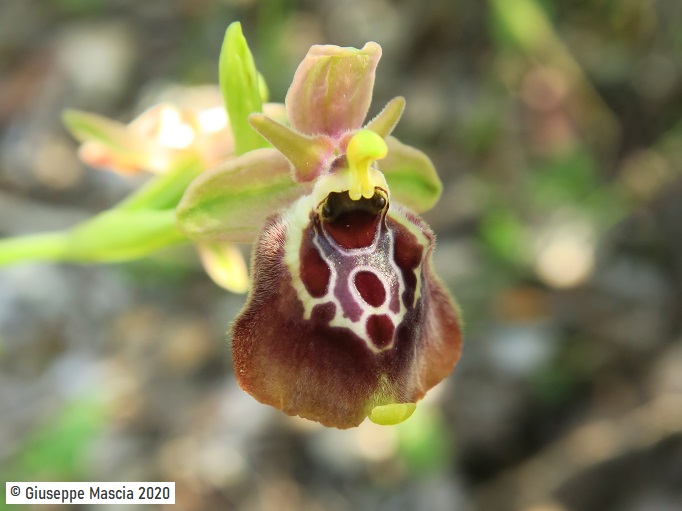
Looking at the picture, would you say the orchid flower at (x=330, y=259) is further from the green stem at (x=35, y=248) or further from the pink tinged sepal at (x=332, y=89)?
the green stem at (x=35, y=248)

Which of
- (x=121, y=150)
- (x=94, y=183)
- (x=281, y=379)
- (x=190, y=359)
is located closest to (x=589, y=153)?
(x=190, y=359)

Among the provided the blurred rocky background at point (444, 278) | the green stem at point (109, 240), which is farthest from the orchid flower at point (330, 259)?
the blurred rocky background at point (444, 278)

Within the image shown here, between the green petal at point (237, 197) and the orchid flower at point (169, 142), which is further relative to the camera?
the orchid flower at point (169, 142)

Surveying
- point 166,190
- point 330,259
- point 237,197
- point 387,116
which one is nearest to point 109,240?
point 166,190

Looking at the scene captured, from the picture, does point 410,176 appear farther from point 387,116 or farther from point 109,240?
point 109,240

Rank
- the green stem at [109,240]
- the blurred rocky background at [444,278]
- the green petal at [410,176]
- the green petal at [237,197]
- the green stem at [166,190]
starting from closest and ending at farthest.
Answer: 1. the green petal at [237,197]
2. the green petal at [410,176]
3. the green stem at [109,240]
4. the green stem at [166,190]
5. the blurred rocky background at [444,278]

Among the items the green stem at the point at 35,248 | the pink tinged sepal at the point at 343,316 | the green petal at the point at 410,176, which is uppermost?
the green stem at the point at 35,248

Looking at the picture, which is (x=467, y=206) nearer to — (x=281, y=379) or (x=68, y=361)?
(x=68, y=361)
